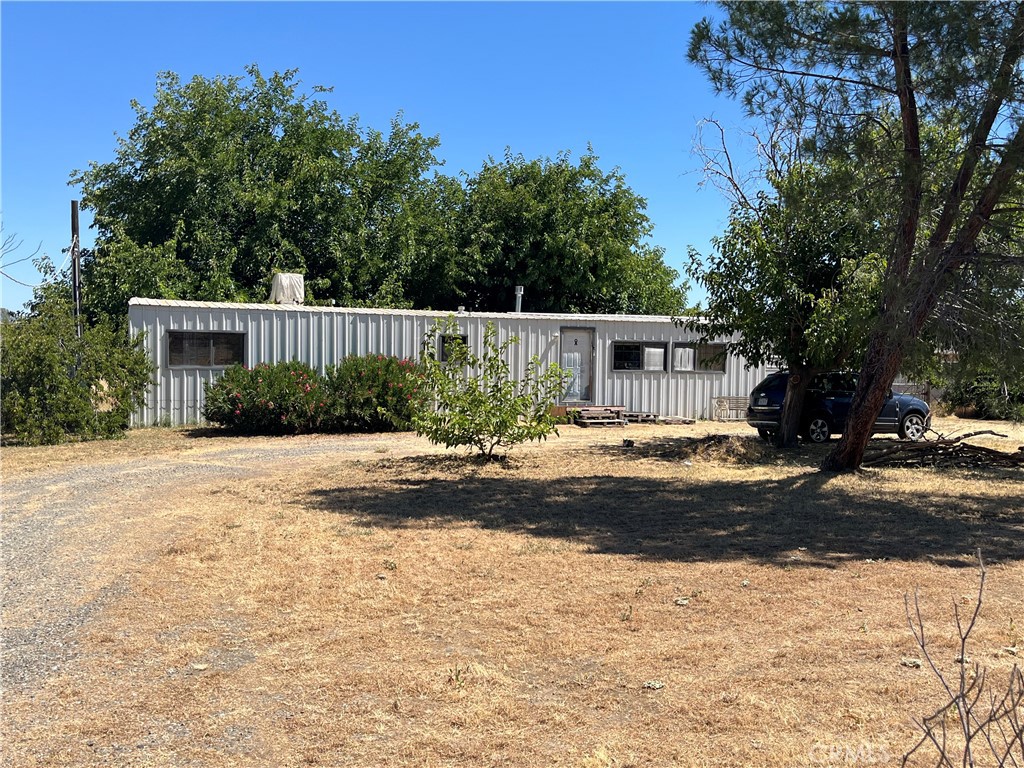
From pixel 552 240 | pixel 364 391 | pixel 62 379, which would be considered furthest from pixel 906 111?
pixel 552 240

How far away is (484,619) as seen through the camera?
559 cm

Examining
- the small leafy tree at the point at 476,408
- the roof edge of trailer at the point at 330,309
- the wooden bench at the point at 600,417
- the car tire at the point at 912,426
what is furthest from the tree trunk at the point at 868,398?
the wooden bench at the point at 600,417

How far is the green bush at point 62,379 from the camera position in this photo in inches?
572

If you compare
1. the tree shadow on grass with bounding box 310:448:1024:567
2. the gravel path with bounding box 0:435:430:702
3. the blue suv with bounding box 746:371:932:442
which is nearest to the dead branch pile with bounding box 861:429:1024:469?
the tree shadow on grass with bounding box 310:448:1024:567

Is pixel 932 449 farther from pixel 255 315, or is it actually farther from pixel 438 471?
pixel 255 315

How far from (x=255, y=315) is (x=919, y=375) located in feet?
39.9

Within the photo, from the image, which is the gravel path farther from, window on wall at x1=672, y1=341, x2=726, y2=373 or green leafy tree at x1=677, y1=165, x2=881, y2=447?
window on wall at x1=672, y1=341, x2=726, y2=373

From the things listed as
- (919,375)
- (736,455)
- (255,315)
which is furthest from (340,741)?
(255,315)

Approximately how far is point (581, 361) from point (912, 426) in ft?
24.2

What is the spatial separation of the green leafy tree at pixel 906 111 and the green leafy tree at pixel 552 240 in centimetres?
1813

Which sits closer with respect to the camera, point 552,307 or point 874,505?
point 874,505

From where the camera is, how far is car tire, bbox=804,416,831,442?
54.3 ft

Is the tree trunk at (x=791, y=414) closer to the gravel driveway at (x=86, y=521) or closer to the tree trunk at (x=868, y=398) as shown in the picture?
the tree trunk at (x=868, y=398)

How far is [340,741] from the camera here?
3.82m
